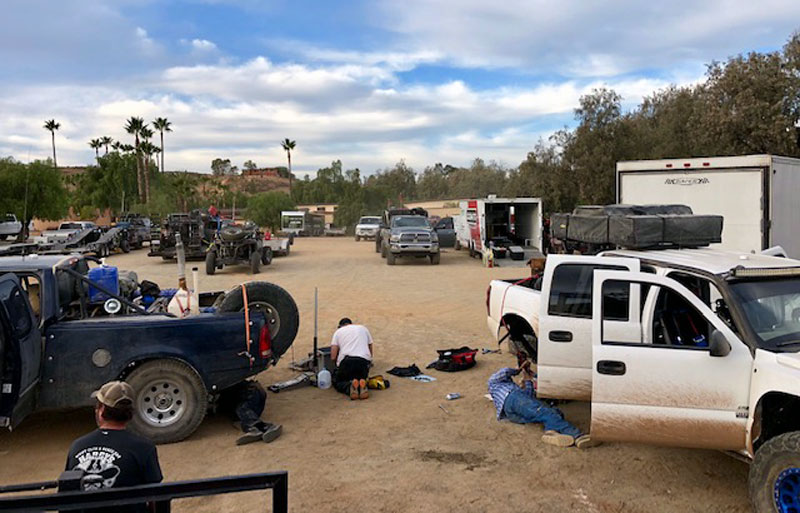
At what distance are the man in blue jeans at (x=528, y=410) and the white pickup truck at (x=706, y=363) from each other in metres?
0.40

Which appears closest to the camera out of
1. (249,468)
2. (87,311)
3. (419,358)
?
(249,468)

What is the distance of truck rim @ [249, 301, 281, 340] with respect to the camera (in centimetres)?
675

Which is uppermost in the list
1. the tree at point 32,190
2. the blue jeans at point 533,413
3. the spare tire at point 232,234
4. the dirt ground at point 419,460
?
the tree at point 32,190

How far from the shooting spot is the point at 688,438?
178 inches

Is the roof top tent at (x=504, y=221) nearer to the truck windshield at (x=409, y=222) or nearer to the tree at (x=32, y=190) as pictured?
the truck windshield at (x=409, y=222)

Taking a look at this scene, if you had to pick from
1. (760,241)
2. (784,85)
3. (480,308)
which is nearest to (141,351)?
(480,308)

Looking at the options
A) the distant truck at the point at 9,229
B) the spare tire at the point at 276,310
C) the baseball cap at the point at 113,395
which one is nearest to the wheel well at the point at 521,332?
the spare tire at the point at 276,310

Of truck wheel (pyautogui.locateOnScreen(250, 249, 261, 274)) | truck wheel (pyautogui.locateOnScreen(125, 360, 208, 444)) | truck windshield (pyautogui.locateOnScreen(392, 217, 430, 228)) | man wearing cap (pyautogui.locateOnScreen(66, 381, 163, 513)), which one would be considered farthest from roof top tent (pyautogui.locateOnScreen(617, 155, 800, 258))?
man wearing cap (pyautogui.locateOnScreen(66, 381, 163, 513))

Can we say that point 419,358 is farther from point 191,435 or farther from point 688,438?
point 688,438

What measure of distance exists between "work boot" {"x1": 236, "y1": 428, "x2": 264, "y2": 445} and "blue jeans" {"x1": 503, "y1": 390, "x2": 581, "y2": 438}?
8.06ft

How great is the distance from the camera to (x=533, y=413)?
246 inches

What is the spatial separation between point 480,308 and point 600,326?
8.54 meters

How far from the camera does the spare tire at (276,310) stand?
22.0ft

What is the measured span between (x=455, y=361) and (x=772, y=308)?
4390 millimetres
